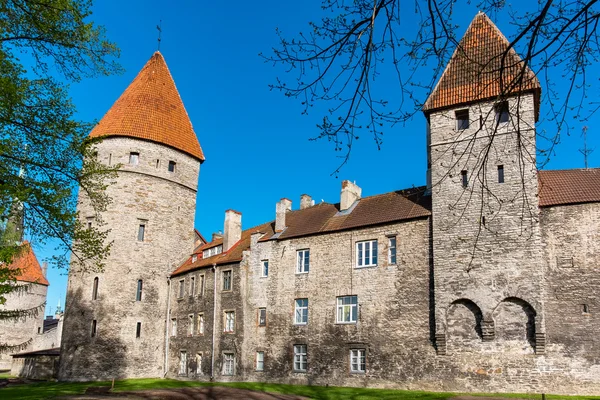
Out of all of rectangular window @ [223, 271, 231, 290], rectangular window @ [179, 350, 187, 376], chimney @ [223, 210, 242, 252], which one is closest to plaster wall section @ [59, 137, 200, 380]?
rectangular window @ [179, 350, 187, 376]

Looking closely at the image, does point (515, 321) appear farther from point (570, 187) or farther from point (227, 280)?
point (227, 280)

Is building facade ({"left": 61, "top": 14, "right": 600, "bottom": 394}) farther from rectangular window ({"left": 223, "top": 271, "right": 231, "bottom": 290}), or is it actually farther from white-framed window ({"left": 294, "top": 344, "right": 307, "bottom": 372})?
rectangular window ({"left": 223, "top": 271, "right": 231, "bottom": 290})

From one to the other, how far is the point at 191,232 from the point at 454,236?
19966mm

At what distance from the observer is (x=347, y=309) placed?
24.6 m

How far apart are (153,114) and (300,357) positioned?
1909 cm

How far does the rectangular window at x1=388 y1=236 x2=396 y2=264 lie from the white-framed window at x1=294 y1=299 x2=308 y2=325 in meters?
4.93

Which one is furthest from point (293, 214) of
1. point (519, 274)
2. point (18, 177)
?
point (18, 177)

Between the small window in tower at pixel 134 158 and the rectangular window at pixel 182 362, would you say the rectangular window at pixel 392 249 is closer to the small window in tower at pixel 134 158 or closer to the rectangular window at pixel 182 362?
the rectangular window at pixel 182 362

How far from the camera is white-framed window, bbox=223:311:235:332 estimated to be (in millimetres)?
28984

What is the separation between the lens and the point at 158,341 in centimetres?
3319

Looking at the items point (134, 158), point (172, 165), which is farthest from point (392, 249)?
point (134, 158)

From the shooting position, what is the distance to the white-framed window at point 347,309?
79.7 ft

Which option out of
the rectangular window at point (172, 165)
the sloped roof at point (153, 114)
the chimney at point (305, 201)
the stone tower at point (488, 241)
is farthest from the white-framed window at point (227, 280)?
the stone tower at point (488, 241)

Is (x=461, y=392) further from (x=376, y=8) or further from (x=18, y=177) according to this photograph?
(x=376, y=8)
